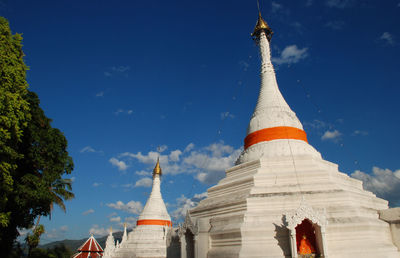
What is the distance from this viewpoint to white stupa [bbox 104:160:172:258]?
29927mm

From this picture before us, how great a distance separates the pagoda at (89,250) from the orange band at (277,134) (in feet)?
101

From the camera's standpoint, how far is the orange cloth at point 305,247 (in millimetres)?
12953

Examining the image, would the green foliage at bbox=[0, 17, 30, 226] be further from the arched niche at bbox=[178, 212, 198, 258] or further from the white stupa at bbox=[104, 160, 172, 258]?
the white stupa at bbox=[104, 160, 172, 258]

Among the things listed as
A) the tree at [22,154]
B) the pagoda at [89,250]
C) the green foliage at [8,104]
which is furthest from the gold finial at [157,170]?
the green foliage at [8,104]

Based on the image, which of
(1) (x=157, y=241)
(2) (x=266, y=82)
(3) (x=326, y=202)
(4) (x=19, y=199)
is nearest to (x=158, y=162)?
(1) (x=157, y=241)

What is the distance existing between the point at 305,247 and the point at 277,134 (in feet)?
24.9

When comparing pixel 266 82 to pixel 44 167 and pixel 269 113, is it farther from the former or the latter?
pixel 44 167

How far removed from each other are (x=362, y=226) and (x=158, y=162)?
3278cm

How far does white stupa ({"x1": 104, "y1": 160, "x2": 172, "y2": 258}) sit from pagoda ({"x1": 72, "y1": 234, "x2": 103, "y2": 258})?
8491 mm

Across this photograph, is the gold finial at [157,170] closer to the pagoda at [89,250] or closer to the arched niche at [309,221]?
the pagoda at [89,250]

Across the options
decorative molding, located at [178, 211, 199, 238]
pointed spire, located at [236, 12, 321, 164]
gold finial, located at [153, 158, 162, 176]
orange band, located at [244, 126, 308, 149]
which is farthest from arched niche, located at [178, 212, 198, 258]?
gold finial, located at [153, 158, 162, 176]

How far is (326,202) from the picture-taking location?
1402 cm

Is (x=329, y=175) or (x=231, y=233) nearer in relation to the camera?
(x=231, y=233)

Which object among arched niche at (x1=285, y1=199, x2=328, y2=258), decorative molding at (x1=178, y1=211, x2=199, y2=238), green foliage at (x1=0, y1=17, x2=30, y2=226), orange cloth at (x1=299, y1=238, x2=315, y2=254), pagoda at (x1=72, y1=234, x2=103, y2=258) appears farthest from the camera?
pagoda at (x1=72, y1=234, x2=103, y2=258)
